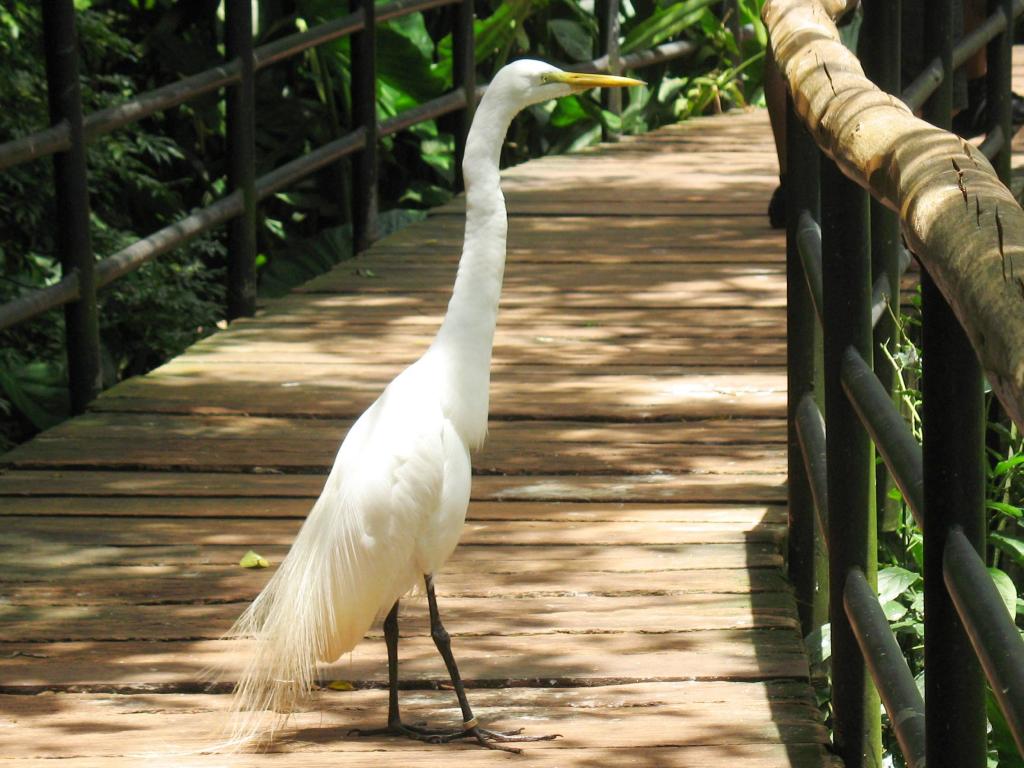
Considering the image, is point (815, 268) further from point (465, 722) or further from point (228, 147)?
point (228, 147)

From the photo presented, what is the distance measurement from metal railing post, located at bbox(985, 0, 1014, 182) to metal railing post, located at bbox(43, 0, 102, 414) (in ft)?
8.11

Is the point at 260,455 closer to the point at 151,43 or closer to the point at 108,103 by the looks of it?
the point at 108,103

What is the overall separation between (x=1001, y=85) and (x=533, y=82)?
235cm

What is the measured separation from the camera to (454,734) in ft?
8.06

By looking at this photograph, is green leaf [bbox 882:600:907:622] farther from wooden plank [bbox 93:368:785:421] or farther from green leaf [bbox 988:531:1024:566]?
wooden plank [bbox 93:368:785:421]

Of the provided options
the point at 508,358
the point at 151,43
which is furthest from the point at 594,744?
the point at 151,43

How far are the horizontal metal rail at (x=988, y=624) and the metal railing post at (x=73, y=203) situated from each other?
3224 mm

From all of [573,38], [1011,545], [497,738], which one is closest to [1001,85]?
[1011,545]

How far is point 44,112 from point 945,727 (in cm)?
428

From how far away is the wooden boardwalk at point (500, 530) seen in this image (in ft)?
8.18

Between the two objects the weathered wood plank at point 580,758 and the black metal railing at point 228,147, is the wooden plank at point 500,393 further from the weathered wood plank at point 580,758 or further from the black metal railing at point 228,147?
the weathered wood plank at point 580,758

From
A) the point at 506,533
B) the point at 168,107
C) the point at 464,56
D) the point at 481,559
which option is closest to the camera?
the point at 481,559

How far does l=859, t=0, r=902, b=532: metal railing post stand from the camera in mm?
2396

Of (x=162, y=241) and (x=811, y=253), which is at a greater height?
(x=811, y=253)
